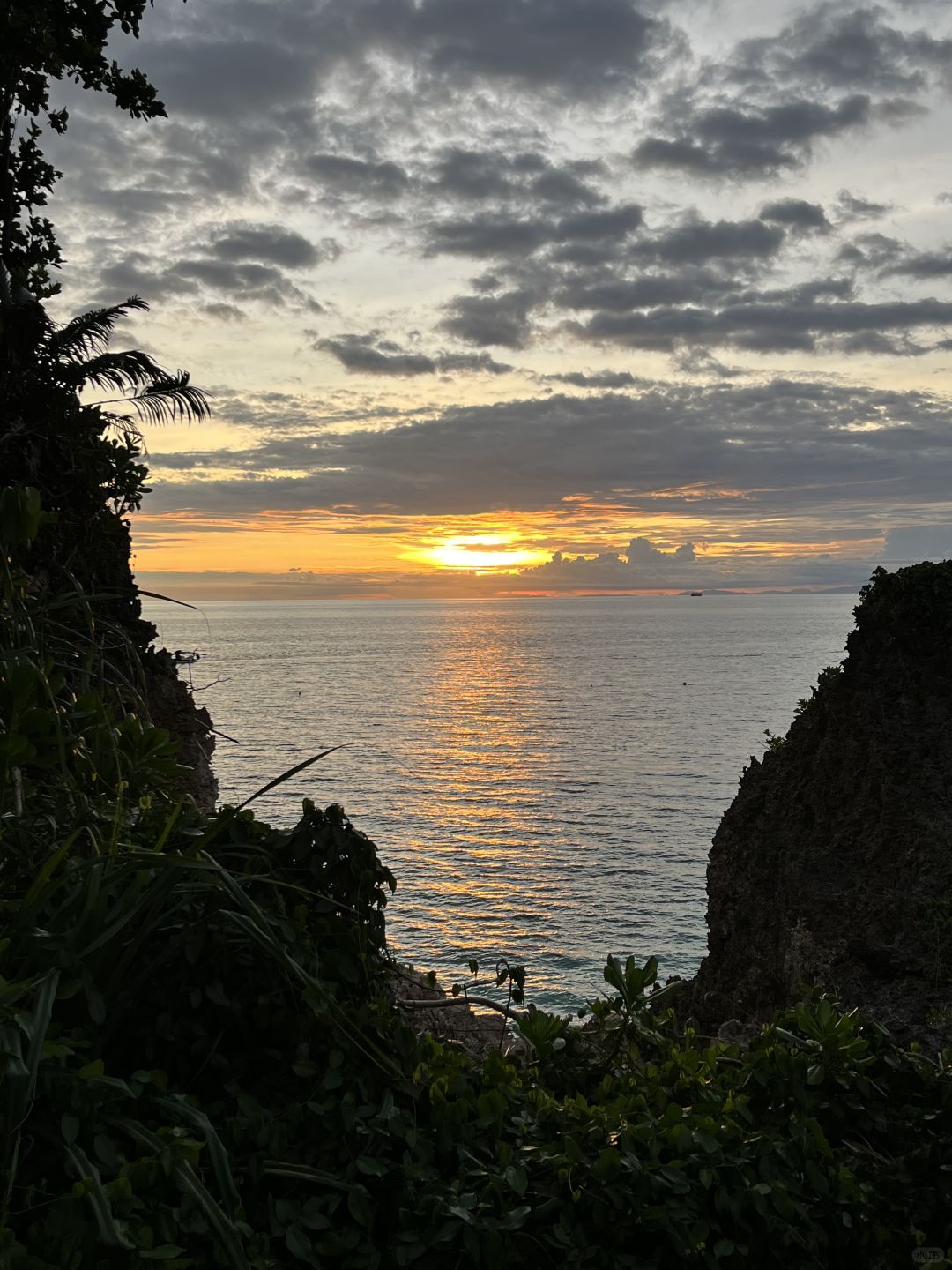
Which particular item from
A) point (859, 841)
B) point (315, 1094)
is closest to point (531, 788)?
point (859, 841)

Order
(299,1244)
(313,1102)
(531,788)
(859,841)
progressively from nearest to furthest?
(299,1244), (313,1102), (859,841), (531,788)

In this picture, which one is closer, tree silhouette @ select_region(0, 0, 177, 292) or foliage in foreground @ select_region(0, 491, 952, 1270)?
foliage in foreground @ select_region(0, 491, 952, 1270)

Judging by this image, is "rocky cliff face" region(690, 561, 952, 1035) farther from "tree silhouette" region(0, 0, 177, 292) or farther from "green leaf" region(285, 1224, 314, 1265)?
"tree silhouette" region(0, 0, 177, 292)

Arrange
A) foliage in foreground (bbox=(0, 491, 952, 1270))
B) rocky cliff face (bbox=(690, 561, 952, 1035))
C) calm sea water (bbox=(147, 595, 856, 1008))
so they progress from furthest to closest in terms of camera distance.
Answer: calm sea water (bbox=(147, 595, 856, 1008)) → rocky cliff face (bbox=(690, 561, 952, 1035)) → foliage in foreground (bbox=(0, 491, 952, 1270))

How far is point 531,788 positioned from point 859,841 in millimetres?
40269

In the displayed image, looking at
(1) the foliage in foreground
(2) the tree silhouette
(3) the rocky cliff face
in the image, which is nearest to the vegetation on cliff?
(1) the foliage in foreground

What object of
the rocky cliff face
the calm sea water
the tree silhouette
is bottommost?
the calm sea water

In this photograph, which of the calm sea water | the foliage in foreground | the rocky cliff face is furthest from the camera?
the calm sea water

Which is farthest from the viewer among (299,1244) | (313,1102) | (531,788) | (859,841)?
(531,788)

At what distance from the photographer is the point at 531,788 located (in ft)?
163

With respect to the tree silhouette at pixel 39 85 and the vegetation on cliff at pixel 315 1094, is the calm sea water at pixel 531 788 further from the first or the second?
the tree silhouette at pixel 39 85

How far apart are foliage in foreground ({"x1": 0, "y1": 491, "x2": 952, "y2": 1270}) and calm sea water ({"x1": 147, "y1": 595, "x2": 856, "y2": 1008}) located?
1.09 metres

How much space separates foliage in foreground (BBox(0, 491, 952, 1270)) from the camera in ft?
7.82

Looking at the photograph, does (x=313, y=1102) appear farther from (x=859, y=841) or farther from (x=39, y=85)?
(x=39, y=85)
